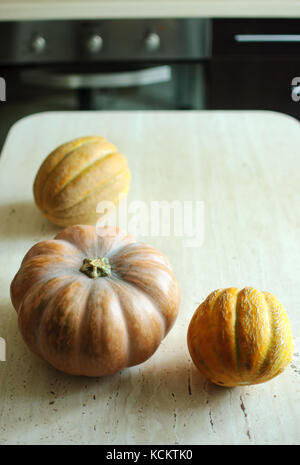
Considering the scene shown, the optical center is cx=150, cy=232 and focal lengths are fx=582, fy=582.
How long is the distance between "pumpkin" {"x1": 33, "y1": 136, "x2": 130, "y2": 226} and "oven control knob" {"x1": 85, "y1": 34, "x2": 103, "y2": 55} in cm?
106

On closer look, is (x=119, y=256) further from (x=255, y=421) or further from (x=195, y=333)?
(x=255, y=421)

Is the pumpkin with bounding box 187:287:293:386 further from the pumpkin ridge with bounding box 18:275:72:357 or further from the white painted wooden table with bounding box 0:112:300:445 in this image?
the pumpkin ridge with bounding box 18:275:72:357

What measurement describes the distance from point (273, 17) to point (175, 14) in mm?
352

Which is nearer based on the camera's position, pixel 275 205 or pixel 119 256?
pixel 119 256

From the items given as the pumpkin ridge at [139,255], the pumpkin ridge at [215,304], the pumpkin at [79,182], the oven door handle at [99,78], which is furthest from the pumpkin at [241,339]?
the oven door handle at [99,78]

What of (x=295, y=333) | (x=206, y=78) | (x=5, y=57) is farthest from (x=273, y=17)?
(x=295, y=333)

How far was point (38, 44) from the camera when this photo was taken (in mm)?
2117

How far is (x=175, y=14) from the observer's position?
2082 millimetres

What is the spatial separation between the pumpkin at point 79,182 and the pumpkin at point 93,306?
224mm

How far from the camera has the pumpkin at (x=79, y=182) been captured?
1.12m

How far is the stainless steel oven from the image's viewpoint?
211 centimetres

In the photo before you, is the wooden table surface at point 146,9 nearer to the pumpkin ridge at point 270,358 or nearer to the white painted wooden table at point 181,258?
the white painted wooden table at point 181,258

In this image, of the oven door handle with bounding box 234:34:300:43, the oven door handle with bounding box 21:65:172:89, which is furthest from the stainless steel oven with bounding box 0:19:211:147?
the oven door handle with bounding box 234:34:300:43

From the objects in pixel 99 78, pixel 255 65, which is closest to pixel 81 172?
pixel 99 78
